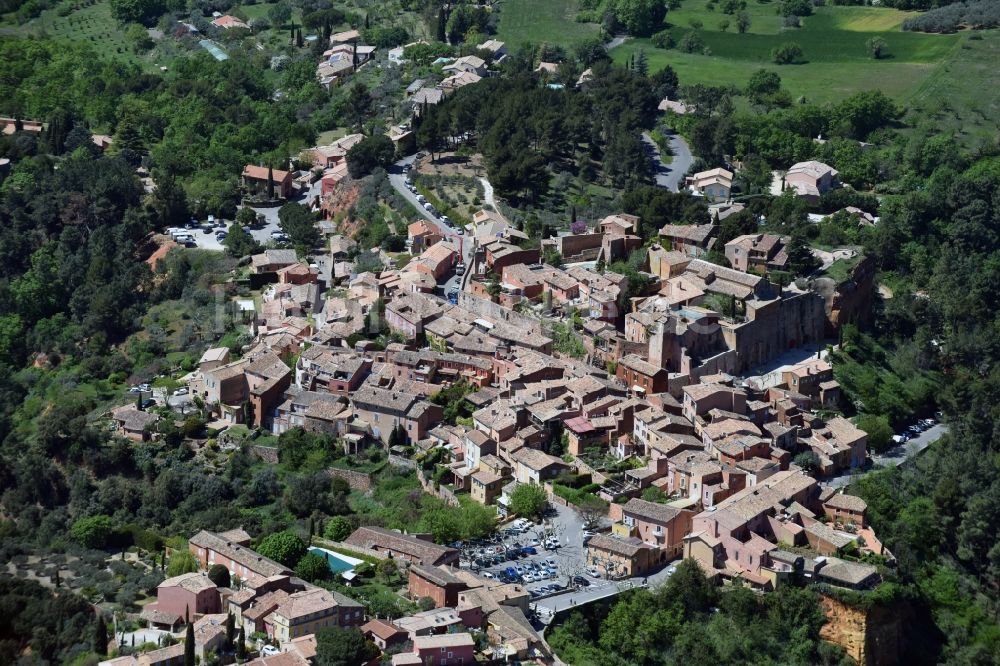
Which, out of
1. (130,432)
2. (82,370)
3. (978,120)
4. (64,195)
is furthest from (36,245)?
(978,120)

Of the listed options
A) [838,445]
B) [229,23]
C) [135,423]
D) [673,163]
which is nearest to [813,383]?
[838,445]

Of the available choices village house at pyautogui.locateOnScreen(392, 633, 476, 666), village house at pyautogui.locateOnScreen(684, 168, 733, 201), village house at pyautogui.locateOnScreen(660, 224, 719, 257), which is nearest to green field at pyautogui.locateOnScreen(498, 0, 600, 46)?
village house at pyautogui.locateOnScreen(684, 168, 733, 201)

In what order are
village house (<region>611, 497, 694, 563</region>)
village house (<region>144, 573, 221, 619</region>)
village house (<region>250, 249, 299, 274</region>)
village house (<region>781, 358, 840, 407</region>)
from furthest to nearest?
village house (<region>250, 249, 299, 274</region>), village house (<region>781, 358, 840, 407</region>), village house (<region>611, 497, 694, 563</region>), village house (<region>144, 573, 221, 619</region>)

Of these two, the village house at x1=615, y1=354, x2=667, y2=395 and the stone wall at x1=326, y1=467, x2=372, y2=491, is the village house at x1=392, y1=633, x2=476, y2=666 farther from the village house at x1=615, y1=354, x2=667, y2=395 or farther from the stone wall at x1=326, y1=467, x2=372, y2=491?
the village house at x1=615, y1=354, x2=667, y2=395

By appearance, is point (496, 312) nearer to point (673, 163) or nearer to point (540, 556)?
point (540, 556)

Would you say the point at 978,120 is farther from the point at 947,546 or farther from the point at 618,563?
the point at 618,563

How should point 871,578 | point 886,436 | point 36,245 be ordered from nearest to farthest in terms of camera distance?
point 871,578 < point 886,436 < point 36,245
